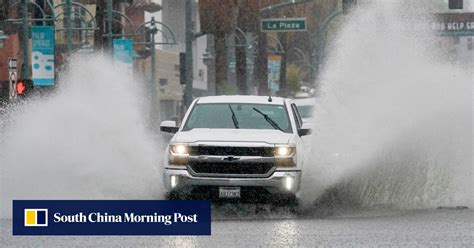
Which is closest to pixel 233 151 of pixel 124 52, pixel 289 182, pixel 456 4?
pixel 289 182

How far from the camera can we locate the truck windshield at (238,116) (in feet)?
56.3

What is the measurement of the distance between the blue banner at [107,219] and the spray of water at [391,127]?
2716 mm

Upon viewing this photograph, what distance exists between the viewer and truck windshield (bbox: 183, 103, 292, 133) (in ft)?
56.3

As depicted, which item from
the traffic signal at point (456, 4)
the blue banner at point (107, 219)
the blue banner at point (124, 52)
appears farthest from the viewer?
the blue banner at point (124, 52)

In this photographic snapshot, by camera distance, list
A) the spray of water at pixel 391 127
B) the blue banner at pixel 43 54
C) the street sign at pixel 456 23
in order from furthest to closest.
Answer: the street sign at pixel 456 23
the blue banner at pixel 43 54
the spray of water at pixel 391 127

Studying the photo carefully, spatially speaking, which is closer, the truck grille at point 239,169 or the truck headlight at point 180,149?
the truck grille at point 239,169

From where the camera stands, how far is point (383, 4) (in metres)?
21.2

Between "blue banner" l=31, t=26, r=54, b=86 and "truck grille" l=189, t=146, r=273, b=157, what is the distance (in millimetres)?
22266

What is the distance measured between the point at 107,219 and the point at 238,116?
4.51 m

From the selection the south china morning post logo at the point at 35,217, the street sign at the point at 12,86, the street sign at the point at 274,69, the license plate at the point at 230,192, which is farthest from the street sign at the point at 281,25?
the south china morning post logo at the point at 35,217

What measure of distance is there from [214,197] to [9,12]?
41.0 metres

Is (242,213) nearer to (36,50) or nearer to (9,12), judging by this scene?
(36,50)

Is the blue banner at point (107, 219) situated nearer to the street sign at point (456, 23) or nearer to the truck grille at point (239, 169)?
the truck grille at point (239, 169)

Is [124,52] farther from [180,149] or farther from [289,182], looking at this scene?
[289,182]
